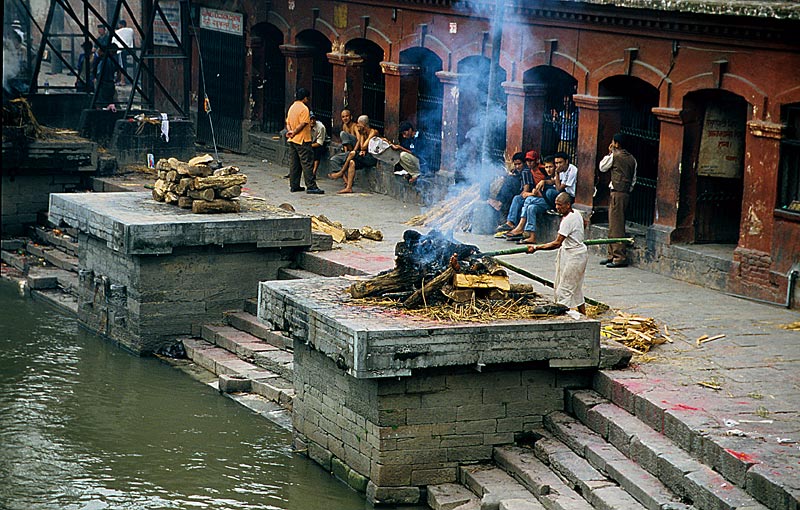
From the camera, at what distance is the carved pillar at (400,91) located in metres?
→ 21.5

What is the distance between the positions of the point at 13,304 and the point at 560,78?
807 cm

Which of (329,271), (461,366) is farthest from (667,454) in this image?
(329,271)

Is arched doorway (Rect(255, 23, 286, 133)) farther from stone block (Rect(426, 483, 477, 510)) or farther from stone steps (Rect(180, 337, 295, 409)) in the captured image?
stone block (Rect(426, 483, 477, 510))

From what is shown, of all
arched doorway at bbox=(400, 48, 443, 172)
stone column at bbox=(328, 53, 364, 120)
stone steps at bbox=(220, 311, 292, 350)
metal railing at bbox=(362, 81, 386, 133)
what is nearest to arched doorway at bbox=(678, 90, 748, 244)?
stone steps at bbox=(220, 311, 292, 350)

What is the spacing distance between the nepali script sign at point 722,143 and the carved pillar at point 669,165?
0.95 feet

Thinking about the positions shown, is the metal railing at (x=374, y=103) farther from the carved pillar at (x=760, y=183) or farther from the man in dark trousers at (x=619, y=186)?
the carved pillar at (x=760, y=183)

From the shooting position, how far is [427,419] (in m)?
11.8

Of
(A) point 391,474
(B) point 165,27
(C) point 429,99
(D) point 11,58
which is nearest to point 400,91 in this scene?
(C) point 429,99

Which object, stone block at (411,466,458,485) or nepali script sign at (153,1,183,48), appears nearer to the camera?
stone block at (411,466,458,485)

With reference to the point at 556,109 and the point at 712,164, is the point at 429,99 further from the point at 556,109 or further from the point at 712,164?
the point at 712,164

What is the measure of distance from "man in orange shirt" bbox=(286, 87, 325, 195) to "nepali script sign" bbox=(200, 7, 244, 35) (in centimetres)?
454

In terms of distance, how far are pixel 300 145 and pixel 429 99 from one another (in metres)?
2.13

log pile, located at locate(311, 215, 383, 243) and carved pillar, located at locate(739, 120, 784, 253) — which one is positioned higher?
carved pillar, located at locate(739, 120, 784, 253)

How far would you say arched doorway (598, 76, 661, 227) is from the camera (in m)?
17.4
